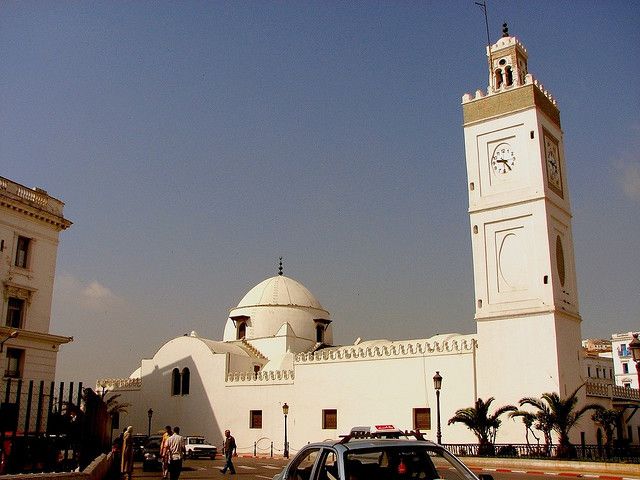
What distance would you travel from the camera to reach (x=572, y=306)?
2859 cm

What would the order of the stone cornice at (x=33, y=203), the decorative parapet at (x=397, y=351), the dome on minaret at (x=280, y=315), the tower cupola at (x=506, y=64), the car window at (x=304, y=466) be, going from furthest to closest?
the dome on minaret at (x=280, y=315), the tower cupola at (x=506, y=64), the decorative parapet at (x=397, y=351), the stone cornice at (x=33, y=203), the car window at (x=304, y=466)

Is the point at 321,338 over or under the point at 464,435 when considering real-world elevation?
over

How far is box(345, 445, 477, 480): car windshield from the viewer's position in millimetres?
6223

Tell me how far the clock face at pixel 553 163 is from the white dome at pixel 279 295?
19.5 meters

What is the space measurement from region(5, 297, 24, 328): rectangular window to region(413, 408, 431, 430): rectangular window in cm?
1730

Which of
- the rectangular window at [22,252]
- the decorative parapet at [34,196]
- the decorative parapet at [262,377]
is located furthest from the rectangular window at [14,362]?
the decorative parapet at [262,377]

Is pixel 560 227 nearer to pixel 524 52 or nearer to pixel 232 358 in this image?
pixel 524 52

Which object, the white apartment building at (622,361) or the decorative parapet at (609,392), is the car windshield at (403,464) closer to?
the decorative parapet at (609,392)

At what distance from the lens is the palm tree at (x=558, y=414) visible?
23453 mm

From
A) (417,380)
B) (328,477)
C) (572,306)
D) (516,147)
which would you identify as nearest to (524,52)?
(516,147)

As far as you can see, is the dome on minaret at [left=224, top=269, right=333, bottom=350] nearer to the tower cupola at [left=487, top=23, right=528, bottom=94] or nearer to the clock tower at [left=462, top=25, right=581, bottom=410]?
the clock tower at [left=462, top=25, right=581, bottom=410]

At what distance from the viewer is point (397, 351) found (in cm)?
3039

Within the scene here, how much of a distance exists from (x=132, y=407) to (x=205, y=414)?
6124 millimetres

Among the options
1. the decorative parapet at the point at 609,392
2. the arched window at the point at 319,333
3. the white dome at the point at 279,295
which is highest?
the white dome at the point at 279,295
